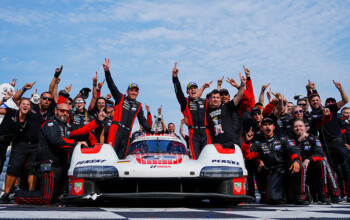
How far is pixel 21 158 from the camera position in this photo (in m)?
5.82

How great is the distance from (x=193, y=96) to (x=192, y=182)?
2.34 m

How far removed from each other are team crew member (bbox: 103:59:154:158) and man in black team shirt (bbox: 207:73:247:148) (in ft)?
4.32

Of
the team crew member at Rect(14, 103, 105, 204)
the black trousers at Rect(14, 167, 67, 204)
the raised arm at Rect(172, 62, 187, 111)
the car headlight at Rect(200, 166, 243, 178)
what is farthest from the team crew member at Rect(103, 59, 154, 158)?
the car headlight at Rect(200, 166, 243, 178)

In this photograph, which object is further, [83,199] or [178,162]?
[178,162]

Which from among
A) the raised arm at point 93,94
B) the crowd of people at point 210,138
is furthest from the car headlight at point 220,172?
the raised arm at point 93,94

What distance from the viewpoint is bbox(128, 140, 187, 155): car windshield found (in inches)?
216

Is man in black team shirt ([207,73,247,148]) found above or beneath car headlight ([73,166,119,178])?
Answer: above

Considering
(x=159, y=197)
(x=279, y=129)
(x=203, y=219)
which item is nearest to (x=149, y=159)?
(x=159, y=197)

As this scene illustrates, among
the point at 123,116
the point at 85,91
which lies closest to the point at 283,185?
the point at 123,116

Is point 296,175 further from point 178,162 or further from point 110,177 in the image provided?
point 110,177

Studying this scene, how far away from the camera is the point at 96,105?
305 inches

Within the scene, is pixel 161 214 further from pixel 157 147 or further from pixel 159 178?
pixel 157 147

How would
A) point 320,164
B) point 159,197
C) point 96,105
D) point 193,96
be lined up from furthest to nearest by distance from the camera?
1. point 96,105
2. point 193,96
3. point 320,164
4. point 159,197

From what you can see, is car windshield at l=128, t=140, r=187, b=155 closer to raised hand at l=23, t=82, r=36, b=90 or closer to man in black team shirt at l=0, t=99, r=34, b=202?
man in black team shirt at l=0, t=99, r=34, b=202
